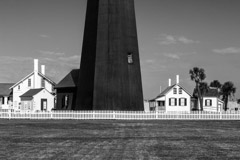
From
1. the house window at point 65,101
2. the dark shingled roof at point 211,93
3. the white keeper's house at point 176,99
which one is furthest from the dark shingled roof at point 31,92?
the dark shingled roof at point 211,93

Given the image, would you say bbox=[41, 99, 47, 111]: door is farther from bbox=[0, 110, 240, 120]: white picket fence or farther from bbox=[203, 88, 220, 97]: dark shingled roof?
bbox=[203, 88, 220, 97]: dark shingled roof

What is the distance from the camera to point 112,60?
34375mm

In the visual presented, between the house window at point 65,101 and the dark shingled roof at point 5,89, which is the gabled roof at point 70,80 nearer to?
the house window at point 65,101

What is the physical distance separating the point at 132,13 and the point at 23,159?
26350 mm

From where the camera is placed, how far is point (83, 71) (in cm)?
3638

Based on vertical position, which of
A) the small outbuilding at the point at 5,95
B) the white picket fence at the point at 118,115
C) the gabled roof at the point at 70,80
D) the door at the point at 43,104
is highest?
the gabled roof at the point at 70,80

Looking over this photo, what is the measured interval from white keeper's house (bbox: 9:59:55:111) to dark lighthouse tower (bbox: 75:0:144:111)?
705 inches

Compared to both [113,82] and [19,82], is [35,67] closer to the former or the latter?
[19,82]

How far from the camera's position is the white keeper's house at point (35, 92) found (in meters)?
53.5

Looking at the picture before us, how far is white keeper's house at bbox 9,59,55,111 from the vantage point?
5347cm

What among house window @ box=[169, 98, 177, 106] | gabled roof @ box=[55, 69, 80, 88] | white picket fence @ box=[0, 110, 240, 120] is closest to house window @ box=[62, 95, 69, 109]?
gabled roof @ box=[55, 69, 80, 88]

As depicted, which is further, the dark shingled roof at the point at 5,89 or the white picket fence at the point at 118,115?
the dark shingled roof at the point at 5,89

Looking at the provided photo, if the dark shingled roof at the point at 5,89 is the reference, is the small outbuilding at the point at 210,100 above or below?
below

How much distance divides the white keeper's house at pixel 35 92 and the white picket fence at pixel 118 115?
54.3ft
